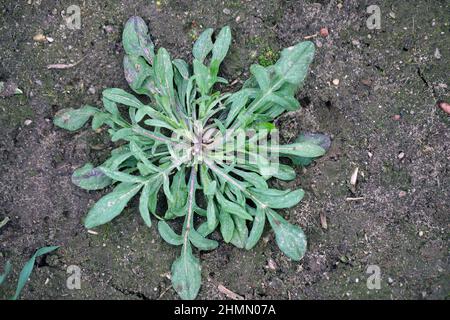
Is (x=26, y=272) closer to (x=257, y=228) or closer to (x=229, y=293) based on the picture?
(x=229, y=293)

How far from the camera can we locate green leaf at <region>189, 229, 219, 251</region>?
8.54 ft

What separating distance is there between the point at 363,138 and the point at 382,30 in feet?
1.80

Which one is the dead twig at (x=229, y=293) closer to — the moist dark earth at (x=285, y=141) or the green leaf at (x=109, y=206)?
the moist dark earth at (x=285, y=141)

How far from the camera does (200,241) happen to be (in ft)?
8.54

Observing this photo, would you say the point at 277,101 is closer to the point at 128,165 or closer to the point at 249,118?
the point at 249,118

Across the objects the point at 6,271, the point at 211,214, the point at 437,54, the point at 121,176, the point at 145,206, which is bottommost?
the point at 6,271

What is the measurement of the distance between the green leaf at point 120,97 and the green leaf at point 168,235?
0.57m

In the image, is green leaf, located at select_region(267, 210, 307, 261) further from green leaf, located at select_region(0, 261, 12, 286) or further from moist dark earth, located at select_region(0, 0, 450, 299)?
green leaf, located at select_region(0, 261, 12, 286)

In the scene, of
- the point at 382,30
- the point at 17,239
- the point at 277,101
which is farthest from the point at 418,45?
the point at 17,239

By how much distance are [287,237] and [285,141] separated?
48 cm

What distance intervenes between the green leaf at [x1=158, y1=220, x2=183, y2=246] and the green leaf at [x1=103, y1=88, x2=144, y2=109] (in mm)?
568

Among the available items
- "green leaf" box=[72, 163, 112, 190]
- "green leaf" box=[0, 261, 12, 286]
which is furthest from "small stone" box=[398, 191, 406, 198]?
"green leaf" box=[0, 261, 12, 286]

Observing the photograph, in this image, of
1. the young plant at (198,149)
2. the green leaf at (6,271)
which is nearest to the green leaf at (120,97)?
the young plant at (198,149)

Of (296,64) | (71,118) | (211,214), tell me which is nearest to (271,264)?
(211,214)
